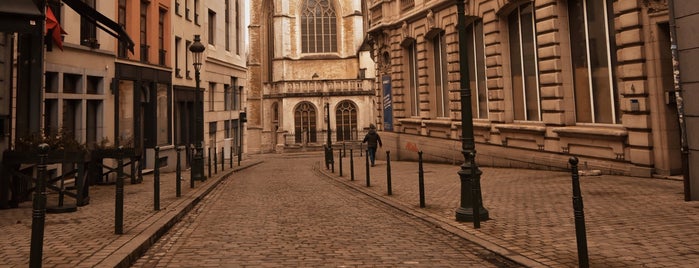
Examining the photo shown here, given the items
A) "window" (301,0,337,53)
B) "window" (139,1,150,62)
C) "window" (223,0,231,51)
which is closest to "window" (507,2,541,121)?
"window" (139,1,150,62)

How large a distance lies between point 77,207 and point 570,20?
13.2 meters

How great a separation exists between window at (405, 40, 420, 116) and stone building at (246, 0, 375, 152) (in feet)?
94.3

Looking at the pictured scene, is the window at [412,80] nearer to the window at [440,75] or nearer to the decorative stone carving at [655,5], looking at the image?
the window at [440,75]

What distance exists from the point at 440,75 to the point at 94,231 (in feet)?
54.9

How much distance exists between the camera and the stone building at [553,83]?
Answer: 10.7 m

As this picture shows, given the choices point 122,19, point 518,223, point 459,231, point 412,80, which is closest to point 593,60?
point 518,223

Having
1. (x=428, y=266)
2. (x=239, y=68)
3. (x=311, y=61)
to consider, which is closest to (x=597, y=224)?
(x=428, y=266)

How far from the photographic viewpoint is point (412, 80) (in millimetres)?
24000

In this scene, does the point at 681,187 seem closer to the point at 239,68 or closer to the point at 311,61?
the point at 239,68

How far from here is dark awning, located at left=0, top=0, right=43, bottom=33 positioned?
755 centimetres

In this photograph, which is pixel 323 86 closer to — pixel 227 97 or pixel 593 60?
pixel 227 97

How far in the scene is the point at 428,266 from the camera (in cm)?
517

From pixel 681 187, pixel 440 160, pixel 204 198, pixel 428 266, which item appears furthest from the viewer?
pixel 440 160

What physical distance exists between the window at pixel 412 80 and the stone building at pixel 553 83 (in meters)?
0.48
